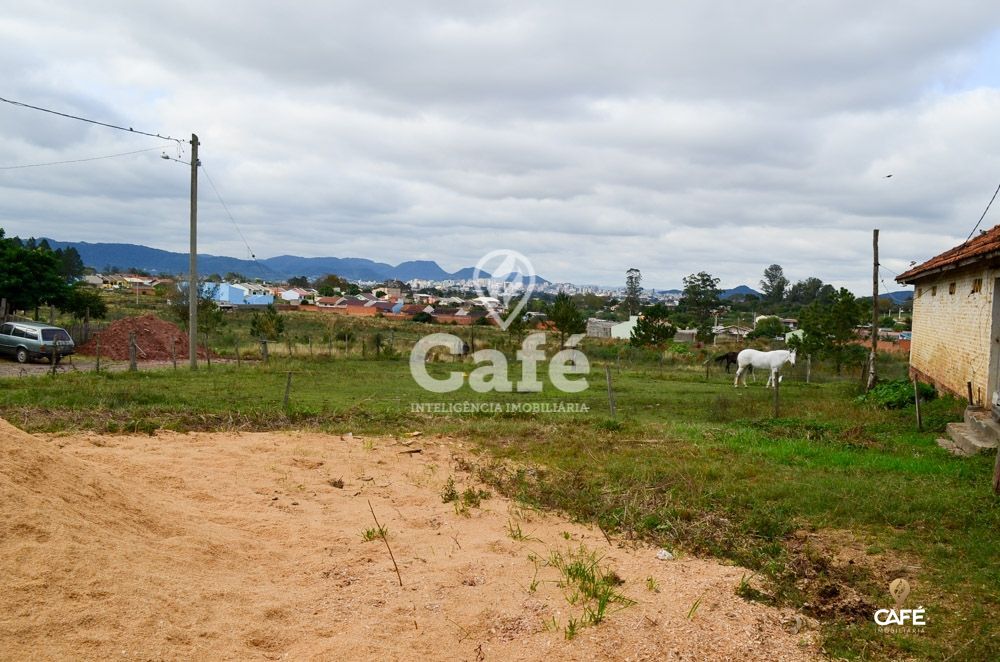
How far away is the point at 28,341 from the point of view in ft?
72.8

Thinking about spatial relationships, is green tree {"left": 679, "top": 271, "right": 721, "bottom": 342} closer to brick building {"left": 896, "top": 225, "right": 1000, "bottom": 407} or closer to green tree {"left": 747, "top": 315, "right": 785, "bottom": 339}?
green tree {"left": 747, "top": 315, "right": 785, "bottom": 339}

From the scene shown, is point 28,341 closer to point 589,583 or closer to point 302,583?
point 302,583

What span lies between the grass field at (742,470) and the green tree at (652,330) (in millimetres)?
17398

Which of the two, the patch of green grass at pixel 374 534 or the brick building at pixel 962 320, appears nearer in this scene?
the patch of green grass at pixel 374 534

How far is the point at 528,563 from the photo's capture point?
559 centimetres

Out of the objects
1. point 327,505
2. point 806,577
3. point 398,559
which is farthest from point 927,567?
point 327,505

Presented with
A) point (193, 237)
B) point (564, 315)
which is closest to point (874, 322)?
point (564, 315)

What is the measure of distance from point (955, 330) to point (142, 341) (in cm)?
2790

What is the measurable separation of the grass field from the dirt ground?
0.66m

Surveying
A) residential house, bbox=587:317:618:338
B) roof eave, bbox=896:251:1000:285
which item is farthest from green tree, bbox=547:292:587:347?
residential house, bbox=587:317:618:338

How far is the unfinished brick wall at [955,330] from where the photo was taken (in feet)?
39.5

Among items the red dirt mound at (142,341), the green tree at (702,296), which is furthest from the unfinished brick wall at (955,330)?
the green tree at (702,296)

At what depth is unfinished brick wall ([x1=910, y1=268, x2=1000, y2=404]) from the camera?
1204 cm

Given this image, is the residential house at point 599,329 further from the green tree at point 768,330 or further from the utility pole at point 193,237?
the utility pole at point 193,237
